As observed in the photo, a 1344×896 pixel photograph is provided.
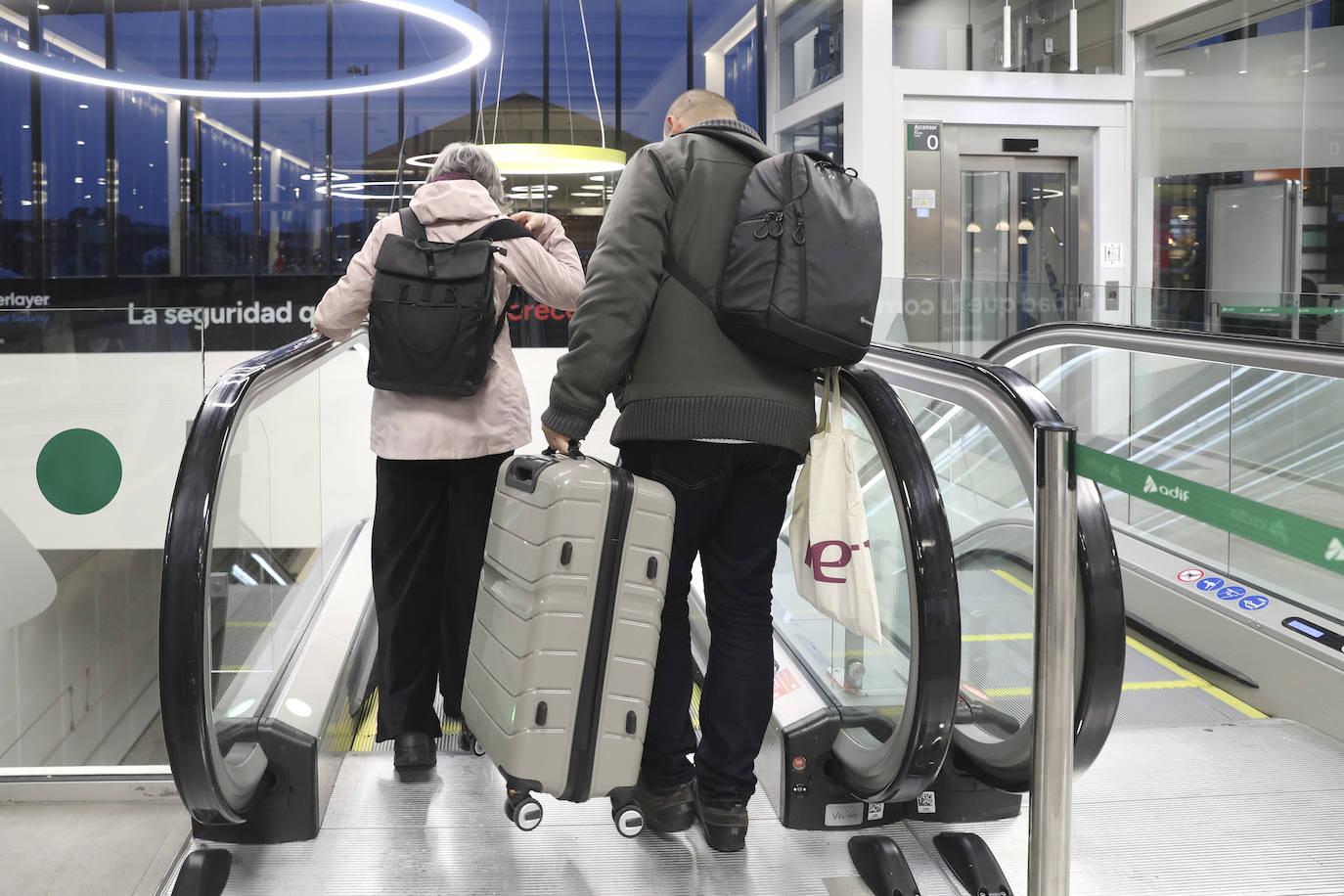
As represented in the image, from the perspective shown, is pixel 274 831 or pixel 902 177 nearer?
pixel 274 831

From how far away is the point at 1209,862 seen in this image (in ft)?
7.92

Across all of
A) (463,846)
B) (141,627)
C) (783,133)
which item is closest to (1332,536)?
(463,846)

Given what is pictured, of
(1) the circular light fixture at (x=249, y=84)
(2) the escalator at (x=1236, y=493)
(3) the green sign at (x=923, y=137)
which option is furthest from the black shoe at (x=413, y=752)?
(3) the green sign at (x=923, y=137)

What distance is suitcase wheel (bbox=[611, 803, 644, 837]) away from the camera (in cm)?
228

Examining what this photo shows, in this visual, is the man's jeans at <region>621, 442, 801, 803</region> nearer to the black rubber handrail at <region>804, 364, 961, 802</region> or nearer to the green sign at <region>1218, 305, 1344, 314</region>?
the black rubber handrail at <region>804, 364, 961, 802</region>

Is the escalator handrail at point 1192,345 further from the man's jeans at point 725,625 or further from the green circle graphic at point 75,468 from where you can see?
the green circle graphic at point 75,468

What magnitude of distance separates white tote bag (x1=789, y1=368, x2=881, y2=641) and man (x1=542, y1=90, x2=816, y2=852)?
66mm

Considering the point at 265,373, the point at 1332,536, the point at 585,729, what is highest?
the point at 265,373

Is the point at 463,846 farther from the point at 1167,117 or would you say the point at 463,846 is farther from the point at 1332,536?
the point at 1167,117

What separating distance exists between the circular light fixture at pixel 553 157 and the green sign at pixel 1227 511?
675 cm

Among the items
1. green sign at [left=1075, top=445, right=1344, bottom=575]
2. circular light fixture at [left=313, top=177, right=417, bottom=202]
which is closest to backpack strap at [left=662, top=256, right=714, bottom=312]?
green sign at [left=1075, top=445, right=1344, bottom=575]

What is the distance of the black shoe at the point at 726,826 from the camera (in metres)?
2.38

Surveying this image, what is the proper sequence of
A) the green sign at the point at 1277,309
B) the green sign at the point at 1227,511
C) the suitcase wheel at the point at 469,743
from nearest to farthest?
1. the green sign at the point at 1227,511
2. the suitcase wheel at the point at 469,743
3. the green sign at the point at 1277,309

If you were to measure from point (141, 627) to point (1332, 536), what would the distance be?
4137 mm
